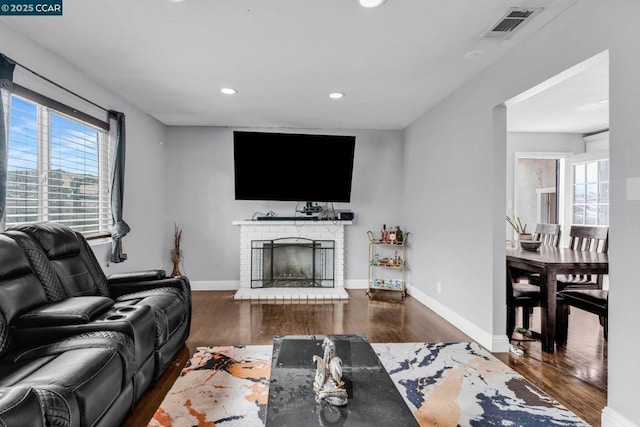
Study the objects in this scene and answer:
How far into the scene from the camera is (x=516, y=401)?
2264 millimetres

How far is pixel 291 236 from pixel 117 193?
2.48 meters

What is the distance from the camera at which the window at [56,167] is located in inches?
106

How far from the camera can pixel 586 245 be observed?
3938 mm

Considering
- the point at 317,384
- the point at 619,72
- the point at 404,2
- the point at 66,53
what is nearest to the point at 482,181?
the point at 619,72

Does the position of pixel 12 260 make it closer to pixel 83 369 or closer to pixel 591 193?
pixel 83 369

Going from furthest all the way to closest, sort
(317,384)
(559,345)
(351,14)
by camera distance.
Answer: (559,345)
(351,14)
(317,384)

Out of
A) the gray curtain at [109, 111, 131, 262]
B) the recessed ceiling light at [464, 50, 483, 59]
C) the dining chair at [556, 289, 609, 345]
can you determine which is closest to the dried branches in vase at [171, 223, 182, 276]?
the gray curtain at [109, 111, 131, 262]

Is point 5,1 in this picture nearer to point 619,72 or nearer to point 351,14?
point 351,14

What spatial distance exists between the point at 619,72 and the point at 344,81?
2200 mm

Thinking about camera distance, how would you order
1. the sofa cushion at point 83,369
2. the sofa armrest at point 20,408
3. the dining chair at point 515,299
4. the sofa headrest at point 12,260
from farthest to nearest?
the dining chair at point 515,299, the sofa headrest at point 12,260, the sofa cushion at point 83,369, the sofa armrest at point 20,408

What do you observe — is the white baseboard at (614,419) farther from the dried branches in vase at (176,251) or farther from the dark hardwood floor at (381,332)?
the dried branches in vase at (176,251)

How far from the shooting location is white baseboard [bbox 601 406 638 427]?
187 cm

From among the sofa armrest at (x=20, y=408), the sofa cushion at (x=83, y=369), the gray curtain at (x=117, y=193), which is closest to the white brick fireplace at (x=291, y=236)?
the gray curtain at (x=117, y=193)

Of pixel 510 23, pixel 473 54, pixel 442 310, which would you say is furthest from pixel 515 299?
pixel 510 23
